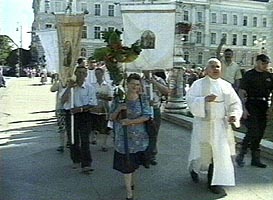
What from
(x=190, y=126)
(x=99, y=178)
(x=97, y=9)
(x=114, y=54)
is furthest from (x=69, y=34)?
(x=97, y=9)

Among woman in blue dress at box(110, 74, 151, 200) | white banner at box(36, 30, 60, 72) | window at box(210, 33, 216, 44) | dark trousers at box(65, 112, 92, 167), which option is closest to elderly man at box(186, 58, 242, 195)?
woman in blue dress at box(110, 74, 151, 200)

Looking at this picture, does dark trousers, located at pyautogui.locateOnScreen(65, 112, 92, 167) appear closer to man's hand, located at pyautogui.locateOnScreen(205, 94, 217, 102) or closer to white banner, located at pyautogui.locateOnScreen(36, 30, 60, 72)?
white banner, located at pyautogui.locateOnScreen(36, 30, 60, 72)

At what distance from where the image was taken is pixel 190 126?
565 inches

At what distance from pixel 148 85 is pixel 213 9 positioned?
92.1 m

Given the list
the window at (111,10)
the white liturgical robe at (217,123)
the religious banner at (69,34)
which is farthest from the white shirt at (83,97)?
the window at (111,10)

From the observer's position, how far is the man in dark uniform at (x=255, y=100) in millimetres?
8930

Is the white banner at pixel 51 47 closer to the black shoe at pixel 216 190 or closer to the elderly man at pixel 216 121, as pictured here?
the elderly man at pixel 216 121

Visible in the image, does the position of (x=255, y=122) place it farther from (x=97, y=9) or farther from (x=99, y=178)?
(x=97, y=9)

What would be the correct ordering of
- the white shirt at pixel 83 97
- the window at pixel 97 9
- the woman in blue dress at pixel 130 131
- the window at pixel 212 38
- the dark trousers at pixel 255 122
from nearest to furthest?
the woman in blue dress at pixel 130 131, the white shirt at pixel 83 97, the dark trousers at pixel 255 122, the window at pixel 97 9, the window at pixel 212 38

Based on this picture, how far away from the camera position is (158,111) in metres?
9.70

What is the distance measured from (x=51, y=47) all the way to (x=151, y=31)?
2.22m

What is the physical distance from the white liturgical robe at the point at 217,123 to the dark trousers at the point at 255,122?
160 centimetres

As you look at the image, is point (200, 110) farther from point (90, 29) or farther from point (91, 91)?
point (90, 29)

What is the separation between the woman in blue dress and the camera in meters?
7.02
